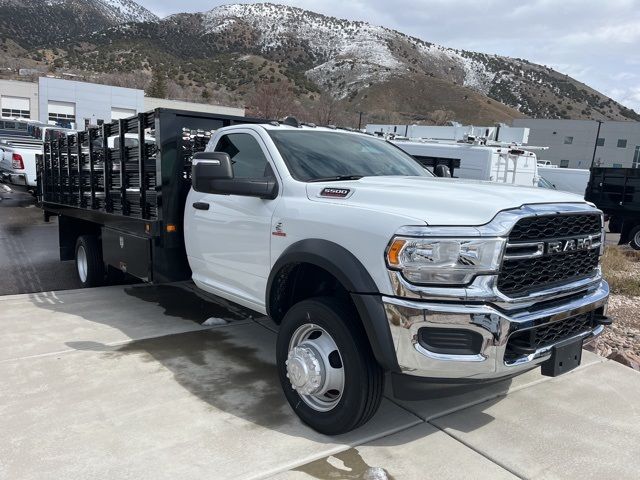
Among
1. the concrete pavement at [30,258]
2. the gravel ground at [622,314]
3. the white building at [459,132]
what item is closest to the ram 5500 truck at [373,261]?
the gravel ground at [622,314]

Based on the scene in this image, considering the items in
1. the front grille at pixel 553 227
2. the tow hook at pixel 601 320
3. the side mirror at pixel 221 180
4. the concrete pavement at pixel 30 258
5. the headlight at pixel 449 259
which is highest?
the side mirror at pixel 221 180

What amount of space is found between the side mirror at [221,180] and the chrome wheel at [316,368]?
1.02 meters

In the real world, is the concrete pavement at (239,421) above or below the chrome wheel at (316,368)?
below

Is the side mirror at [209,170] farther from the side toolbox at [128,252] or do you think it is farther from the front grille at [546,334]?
the front grille at [546,334]

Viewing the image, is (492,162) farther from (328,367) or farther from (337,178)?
(328,367)

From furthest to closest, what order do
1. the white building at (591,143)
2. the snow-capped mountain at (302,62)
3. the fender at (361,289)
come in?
the snow-capped mountain at (302,62) → the white building at (591,143) → the fender at (361,289)

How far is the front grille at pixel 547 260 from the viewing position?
2.99 m

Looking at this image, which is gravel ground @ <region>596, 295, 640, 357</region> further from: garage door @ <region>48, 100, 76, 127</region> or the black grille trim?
garage door @ <region>48, 100, 76, 127</region>

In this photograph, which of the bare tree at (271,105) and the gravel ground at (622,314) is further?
the bare tree at (271,105)

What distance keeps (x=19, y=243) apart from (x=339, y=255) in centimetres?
928

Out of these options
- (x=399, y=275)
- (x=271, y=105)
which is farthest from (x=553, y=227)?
(x=271, y=105)

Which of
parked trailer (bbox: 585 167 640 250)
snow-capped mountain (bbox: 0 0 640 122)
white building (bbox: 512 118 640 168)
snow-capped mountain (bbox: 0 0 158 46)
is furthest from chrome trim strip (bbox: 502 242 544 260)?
snow-capped mountain (bbox: 0 0 158 46)

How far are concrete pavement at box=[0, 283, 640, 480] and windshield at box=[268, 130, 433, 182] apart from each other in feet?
5.53

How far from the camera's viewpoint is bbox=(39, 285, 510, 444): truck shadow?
149 inches
